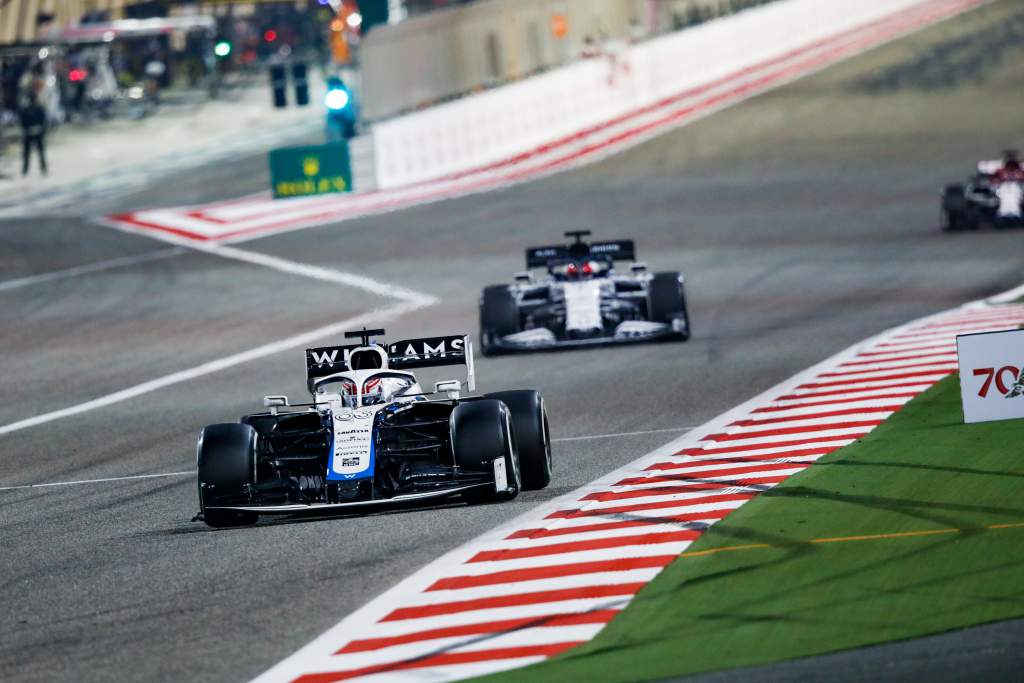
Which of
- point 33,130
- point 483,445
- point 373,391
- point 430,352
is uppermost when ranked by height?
point 33,130

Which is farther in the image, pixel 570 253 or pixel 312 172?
pixel 312 172

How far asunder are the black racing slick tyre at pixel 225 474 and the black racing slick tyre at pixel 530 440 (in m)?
1.93

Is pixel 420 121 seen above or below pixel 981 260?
above

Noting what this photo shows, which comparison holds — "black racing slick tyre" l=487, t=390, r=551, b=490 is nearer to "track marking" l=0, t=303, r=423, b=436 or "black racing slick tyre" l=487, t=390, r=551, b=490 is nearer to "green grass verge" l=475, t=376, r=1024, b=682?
"green grass verge" l=475, t=376, r=1024, b=682

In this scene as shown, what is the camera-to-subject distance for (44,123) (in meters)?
47.2

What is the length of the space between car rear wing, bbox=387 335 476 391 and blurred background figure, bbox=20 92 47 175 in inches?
1277

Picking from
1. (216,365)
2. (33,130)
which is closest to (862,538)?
(216,365)

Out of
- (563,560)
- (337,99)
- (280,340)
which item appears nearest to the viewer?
(563,560)

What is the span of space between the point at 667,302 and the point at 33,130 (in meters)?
27.5

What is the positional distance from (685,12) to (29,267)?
24.2 meters

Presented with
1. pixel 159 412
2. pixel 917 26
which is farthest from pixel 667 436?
pixel 917 26

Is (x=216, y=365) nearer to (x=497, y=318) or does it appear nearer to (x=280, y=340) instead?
(x=280, y=340)

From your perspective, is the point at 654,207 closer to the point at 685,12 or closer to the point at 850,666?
the point at 685,12

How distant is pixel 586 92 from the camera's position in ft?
160
